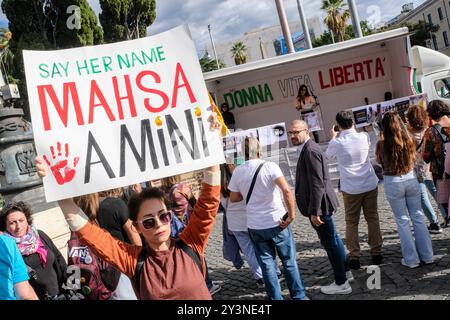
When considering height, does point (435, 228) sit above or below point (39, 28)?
below

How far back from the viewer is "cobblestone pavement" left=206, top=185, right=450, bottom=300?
4.03 m

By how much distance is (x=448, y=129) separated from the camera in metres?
4.48

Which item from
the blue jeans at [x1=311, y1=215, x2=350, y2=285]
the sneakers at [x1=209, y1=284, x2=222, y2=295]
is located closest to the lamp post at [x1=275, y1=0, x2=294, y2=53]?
the sneakers at [x1=209, y1=284, x2=222, y2=295]

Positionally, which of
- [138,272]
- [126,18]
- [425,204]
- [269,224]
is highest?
[126,18]

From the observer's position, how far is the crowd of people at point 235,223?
2.30 m

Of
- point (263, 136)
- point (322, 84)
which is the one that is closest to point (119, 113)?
point (263, 136)

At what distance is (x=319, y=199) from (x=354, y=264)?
1127 millimetres

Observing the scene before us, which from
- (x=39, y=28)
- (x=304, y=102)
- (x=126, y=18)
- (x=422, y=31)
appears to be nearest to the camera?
(x=304, y=102)

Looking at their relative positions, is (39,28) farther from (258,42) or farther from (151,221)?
(258,42)

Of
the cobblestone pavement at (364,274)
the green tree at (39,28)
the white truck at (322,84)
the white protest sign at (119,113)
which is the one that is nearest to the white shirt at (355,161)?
the cobblestone pavement at (364,274)

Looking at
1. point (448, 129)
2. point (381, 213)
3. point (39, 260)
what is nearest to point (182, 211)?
point (39, 260)

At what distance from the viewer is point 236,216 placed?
4.76 meters

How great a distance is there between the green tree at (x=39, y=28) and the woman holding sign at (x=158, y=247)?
19910 mm
